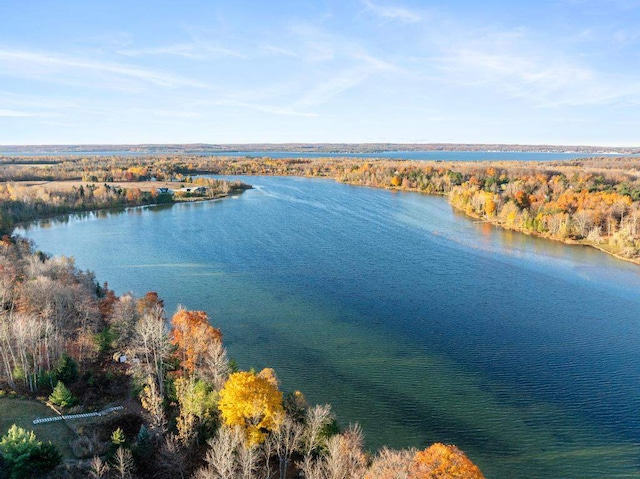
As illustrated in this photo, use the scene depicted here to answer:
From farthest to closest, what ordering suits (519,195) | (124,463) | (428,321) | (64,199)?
(64,199)
(519,195)
(428,321)
(124,463)

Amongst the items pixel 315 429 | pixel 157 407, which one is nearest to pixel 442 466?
pixel 315 429

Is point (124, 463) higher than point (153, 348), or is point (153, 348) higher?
point (153, 348)

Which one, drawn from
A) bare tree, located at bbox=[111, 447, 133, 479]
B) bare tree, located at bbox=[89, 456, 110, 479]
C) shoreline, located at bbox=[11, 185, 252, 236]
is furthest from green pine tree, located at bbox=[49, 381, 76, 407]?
shoreline, located at bbox=[11, 185, 252, 236]

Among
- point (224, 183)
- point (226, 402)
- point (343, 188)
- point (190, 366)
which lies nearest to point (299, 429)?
point (226, 402)

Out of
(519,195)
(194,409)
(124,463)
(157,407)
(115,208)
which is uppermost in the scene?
(519,195)

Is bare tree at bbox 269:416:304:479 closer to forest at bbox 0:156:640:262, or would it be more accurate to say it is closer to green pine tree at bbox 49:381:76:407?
green pine tree at bbox 49:381:76:407

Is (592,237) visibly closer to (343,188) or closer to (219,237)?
(219,237)

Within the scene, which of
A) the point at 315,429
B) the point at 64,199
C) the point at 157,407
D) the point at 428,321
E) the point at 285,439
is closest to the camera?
the point at 315,429

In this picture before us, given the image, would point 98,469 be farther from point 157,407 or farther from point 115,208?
point 115,208
